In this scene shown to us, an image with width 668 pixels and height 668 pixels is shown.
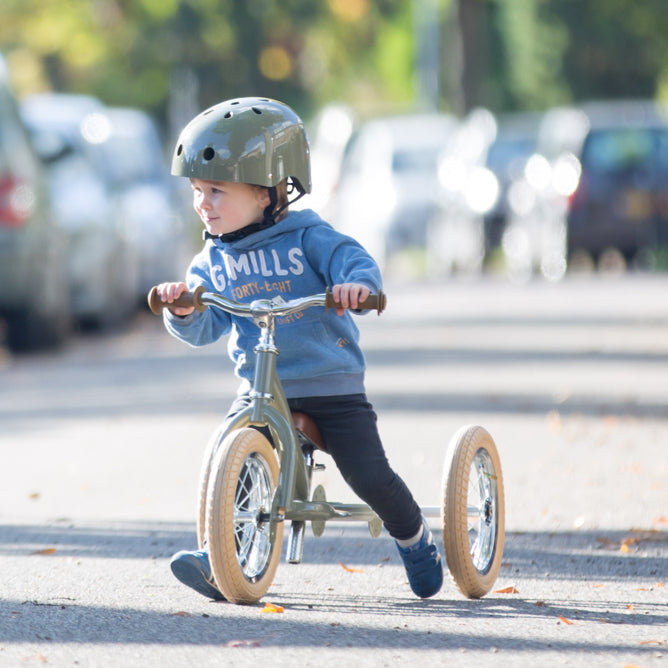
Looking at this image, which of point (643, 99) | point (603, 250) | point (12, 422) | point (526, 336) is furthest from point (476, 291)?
point (643, 99)

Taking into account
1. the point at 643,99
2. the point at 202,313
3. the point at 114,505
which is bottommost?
the point at 114,505

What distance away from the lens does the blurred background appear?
1523 cm

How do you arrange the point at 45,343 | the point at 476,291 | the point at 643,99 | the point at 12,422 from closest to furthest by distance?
the point at 12,422
the point at 45,343
the point at 476,291
the point at 643,99

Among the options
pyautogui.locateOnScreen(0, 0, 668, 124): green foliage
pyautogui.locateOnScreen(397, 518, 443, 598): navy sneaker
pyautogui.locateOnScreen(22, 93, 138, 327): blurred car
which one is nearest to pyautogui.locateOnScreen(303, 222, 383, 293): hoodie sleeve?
pyautogui.locateOnScreen(397, 518, 443, 598): navy sneaker

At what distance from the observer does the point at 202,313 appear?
557 cm

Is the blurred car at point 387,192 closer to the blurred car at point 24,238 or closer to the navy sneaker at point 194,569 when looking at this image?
the blurred car at point 24,238

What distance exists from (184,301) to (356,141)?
25421 mm

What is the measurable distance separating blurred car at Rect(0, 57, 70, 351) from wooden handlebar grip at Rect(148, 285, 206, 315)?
25.8ft

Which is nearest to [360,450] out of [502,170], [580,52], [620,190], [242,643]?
[242,643]

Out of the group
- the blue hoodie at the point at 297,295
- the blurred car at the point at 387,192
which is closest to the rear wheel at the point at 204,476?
the blue hoodie at the point at 297,295

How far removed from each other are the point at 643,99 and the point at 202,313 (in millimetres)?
47361

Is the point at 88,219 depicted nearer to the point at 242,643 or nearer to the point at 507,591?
the point at 507,591

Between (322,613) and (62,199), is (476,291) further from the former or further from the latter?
(322,613)

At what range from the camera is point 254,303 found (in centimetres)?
531
